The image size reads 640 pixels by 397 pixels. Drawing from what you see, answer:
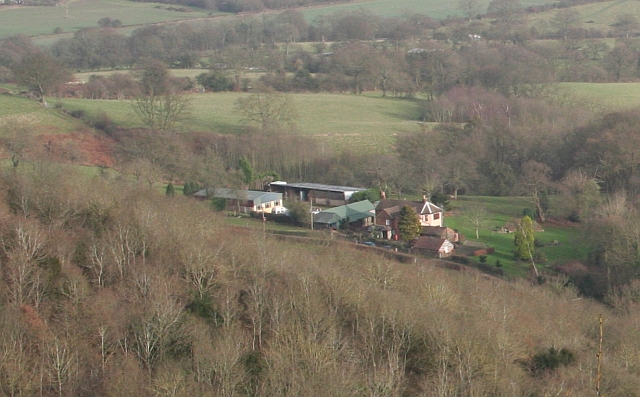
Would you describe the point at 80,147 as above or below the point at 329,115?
above

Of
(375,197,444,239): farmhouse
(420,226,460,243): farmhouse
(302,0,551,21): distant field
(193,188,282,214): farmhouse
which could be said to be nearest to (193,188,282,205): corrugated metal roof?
(193,188,282,214): farmhouse

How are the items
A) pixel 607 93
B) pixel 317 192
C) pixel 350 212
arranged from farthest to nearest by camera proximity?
pixel 607 93, pixel 317 192, pixel 350 212

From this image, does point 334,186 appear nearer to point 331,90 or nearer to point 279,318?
point 279,318

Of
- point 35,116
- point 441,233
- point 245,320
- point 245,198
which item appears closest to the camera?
point 245,320

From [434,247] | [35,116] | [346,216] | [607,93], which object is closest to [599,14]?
[607,93]

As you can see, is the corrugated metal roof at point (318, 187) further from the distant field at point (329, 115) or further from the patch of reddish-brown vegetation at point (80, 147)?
the patch of reddish-brown vegetation at point (80, 147)

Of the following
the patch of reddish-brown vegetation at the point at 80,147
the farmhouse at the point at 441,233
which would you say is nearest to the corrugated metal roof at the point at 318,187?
the farmhouse at the point at 441,233

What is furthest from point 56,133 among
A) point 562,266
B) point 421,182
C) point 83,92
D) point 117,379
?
point 117,379

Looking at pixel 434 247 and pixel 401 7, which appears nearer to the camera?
pixel 434 247

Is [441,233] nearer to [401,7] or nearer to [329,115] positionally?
[329,115]
